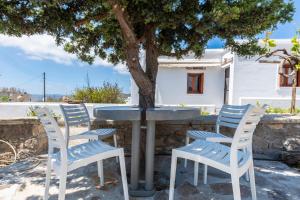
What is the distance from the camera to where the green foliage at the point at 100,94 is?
8375mm

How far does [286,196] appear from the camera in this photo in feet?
7.97

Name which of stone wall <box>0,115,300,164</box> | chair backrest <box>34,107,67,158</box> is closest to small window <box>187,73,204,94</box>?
stone wall <box>0,115,300,164</box>

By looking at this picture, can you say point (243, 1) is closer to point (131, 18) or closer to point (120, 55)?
point (131, 18)

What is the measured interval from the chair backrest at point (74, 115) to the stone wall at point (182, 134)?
0.41m

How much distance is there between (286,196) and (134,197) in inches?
63.4

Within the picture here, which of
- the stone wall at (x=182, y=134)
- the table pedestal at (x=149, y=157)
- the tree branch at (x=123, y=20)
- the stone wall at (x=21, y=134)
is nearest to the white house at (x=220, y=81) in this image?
the stone wall at (x=182, y=134)

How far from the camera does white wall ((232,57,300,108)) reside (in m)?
9.58

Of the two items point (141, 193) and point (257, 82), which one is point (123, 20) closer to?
point (141, 193)

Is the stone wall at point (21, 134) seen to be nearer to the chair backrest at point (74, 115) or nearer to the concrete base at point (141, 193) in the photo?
the chair backrest at point (74, 115)

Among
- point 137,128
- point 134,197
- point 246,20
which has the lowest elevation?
point 134,197

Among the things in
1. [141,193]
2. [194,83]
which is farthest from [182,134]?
[194,83]

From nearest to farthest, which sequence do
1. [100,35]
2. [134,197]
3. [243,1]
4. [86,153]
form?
1. [86,153]
2. [134,197]
3. [243,1]
4. [100,35]

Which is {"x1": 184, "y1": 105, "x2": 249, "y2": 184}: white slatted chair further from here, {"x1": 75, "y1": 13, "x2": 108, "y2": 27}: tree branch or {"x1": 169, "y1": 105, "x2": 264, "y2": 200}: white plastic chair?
{"x1": 75, "y1": 13, "x2": 108, "y2": 27}: tree branch

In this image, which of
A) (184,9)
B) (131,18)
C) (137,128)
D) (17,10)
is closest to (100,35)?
(131,18)
